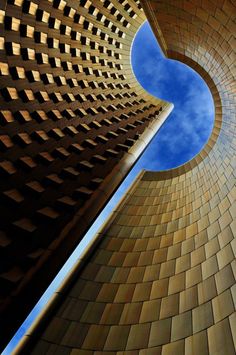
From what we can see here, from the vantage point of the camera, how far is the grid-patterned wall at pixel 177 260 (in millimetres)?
8953

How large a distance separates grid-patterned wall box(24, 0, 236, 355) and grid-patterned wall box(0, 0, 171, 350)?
364 cm

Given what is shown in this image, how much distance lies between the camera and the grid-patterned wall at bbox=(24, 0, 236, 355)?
352 inches

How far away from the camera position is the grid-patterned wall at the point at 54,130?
29.1ft

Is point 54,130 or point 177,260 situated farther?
point 54,130

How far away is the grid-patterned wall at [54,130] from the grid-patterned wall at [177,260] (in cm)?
364

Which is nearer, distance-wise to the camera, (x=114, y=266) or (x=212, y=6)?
(x=212, y=6)

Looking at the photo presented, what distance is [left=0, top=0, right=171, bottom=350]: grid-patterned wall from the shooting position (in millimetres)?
8859

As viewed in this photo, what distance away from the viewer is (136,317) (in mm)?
10516

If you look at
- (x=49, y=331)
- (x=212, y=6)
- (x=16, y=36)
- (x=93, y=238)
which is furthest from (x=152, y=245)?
(x=16, y=36)

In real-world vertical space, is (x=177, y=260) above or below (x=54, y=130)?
below

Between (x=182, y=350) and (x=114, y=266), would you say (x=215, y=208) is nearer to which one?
(x=114, y=266)

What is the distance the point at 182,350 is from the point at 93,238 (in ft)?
28.0

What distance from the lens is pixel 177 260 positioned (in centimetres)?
1239

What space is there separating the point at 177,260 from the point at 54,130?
337 inches
